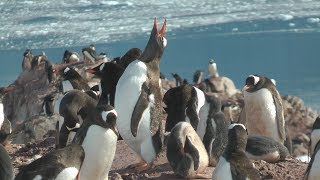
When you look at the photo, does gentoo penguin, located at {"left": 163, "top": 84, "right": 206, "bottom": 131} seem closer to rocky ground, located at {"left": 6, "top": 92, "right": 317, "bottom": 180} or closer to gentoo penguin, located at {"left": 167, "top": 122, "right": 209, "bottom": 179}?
rocky ground, located at {"left": 6, "top": 92, "right": 317, "bottom": 180}

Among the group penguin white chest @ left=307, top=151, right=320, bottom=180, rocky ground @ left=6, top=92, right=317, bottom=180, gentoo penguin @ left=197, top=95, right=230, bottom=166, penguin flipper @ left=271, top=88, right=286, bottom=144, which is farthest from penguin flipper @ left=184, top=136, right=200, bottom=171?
penguin flipper @ left=271, top=88, right=286, bottom=144

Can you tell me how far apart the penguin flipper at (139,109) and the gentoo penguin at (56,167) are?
4.65 ft

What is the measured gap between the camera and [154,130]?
628 centimetres

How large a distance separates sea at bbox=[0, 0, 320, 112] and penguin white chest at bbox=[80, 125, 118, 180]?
72.3 feet

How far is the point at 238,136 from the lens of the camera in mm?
5137

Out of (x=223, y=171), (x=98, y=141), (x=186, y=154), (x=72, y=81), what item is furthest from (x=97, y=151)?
(x=72, y=81)

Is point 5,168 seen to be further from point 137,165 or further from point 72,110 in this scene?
point 72,110

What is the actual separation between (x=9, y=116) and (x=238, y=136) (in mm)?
10592

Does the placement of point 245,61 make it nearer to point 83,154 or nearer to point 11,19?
point 11,19

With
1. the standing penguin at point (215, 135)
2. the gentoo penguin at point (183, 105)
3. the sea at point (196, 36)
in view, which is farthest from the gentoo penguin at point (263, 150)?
the sea at point (196, 36)

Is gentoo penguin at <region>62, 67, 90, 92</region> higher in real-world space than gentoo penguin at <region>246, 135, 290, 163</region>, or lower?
lower

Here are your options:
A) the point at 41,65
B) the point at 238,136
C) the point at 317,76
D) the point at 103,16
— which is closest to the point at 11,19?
the point at 103,16

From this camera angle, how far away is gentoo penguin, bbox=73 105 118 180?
17.2ft

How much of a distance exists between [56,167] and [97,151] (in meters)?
0.68
